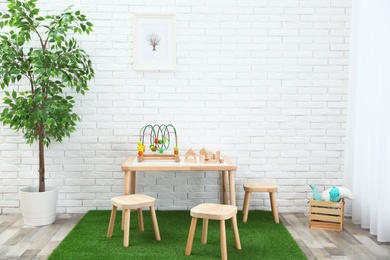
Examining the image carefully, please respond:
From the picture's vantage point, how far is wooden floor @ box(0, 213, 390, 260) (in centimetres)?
334

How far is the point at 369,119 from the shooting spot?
4023mm

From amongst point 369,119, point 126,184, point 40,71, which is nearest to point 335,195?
point 369,119

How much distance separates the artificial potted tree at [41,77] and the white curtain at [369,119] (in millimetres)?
2325

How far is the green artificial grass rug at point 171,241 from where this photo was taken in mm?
3297

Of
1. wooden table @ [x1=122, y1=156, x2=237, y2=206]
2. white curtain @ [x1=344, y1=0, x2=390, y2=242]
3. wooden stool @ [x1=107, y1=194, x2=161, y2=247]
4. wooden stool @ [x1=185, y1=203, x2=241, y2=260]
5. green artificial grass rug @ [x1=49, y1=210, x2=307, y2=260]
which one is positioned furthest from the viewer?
wooden table @ [x1=122, y1=156, x2=237, y2=206]

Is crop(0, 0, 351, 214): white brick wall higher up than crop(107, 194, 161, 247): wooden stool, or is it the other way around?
crop(0, 0, 351, 214): white brick wall

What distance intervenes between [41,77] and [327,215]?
8.63ft

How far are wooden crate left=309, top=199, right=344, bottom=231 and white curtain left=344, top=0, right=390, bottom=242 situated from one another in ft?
0.73

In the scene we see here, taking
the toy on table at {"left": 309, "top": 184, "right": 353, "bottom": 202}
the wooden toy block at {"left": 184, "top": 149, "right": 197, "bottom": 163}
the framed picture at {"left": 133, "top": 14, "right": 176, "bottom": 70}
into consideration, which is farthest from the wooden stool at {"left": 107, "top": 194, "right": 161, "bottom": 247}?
the toy on table at {"left": 309, "top": 184, "right": 353, "bottom": 202}

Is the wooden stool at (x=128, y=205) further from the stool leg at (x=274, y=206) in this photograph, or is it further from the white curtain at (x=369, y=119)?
the white curtain at (x=369, y=119)

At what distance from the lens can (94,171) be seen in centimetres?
450

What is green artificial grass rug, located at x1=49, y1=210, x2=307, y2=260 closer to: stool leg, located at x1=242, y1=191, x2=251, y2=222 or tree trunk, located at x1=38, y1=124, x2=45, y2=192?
stool leg, located at x1=242, y1=191, x2=251, y2=222

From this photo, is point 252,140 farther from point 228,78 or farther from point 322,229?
point 322,229

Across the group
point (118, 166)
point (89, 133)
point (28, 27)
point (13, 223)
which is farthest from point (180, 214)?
point (28, 27)
